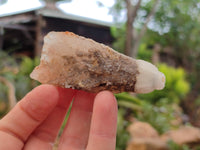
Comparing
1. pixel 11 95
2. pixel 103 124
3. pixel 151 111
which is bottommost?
pixel 151 111

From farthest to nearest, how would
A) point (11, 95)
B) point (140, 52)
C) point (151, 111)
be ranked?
point (140, 52) < point (151, 111) < point (11, 95)

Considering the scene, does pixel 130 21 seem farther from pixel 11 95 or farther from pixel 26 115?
pixel 26 115

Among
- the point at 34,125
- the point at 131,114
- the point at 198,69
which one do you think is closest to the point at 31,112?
the point at 34,125

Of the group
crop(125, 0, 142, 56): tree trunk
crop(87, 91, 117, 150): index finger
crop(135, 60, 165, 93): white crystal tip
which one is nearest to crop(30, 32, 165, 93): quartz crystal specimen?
crop(135, 60, 165, 93): white crystal tip

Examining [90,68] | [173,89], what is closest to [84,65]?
[90,68]

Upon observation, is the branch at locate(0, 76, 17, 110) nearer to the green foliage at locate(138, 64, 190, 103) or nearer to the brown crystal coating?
the brown crystal coating

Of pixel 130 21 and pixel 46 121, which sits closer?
pixel 46 121

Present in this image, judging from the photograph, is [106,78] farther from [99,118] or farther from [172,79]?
[172,79]
